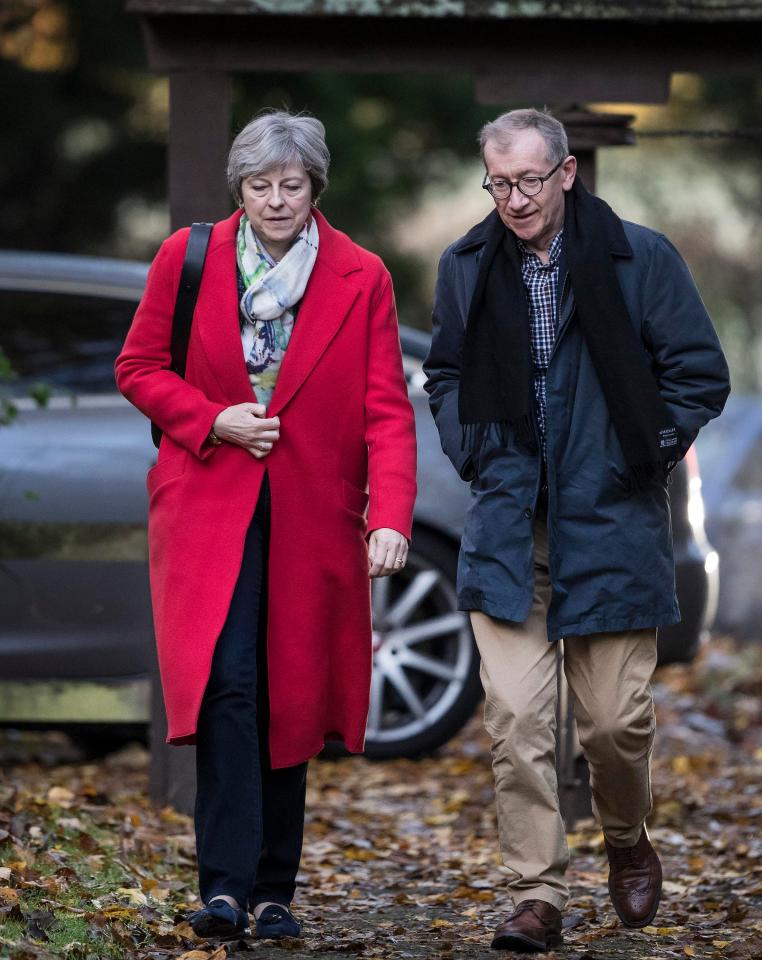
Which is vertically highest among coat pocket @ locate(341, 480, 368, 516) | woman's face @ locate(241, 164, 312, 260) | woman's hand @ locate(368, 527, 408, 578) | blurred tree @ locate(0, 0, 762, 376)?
blurred tree @ locate(0, 0, 762, 376)

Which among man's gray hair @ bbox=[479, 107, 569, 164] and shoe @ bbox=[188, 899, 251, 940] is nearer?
shoe @ bbox=[188, 899, 251, 940]

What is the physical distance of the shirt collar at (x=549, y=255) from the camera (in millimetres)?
4555

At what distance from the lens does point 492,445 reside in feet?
14.8

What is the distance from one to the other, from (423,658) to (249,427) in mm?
3029

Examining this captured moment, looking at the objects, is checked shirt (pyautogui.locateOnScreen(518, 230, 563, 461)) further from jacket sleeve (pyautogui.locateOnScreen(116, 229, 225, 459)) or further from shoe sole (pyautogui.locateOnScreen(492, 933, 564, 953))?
shoe sole (pyautogui.locateOnScreen(492, 933, 564, 953))

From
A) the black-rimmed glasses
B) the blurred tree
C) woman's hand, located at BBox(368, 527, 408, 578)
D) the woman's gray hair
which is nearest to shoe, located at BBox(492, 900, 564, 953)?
woman's hand, located at BBox(368, 527, 408, 578)

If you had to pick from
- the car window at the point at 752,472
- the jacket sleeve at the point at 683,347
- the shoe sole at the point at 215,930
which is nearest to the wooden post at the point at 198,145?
the jacket sleeve at the point at 683,347

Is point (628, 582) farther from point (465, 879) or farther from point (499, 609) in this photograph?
point (465, 879)

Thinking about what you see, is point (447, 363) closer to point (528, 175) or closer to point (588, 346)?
point (588, 346)

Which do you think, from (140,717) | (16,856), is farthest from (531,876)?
(140,717)

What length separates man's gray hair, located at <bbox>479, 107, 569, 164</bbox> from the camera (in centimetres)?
441

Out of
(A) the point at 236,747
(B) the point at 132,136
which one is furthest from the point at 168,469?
(B) the point at 132,136

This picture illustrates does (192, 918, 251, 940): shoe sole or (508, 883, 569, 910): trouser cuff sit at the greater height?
(508, 883, 569, 910): trouser cuff

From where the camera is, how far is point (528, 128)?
14.5 feet
